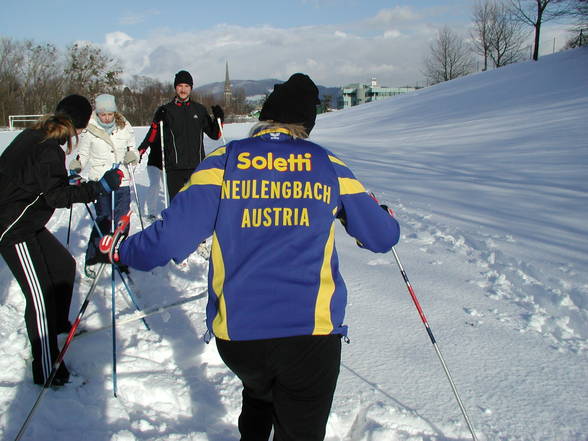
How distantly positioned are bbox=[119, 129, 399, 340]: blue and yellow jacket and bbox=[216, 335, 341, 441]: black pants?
0.04 m

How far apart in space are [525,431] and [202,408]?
69.2 inches

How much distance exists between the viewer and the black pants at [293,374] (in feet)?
4.97

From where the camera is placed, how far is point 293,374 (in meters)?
1.52

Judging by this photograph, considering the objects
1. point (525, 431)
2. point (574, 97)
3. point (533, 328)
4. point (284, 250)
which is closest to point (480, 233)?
point (533, 328)

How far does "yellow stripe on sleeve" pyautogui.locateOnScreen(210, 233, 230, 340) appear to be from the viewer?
153 centimetres

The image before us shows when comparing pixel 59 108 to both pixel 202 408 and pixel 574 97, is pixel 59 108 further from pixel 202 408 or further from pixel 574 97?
pixel 574 97

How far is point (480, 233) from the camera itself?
5.05 metres

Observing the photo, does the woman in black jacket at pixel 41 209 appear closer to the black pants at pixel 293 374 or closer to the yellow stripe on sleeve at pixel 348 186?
the black pants at pixel 293 374

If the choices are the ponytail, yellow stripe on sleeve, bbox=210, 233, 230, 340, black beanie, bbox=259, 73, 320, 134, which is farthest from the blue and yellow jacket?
the ponytail

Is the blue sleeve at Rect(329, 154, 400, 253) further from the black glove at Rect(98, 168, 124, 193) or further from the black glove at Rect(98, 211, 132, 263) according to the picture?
the black glove at Rect(98, 168, 124, 193)

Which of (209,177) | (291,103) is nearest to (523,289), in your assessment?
(291,103)

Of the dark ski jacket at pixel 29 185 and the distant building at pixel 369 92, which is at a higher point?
the distant building at pixel 369 92

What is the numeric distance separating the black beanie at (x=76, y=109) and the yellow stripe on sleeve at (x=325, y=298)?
216cm

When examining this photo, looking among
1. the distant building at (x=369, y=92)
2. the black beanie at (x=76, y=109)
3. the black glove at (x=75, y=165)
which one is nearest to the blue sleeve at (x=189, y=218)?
the black beanie at (x=76, y=109)
